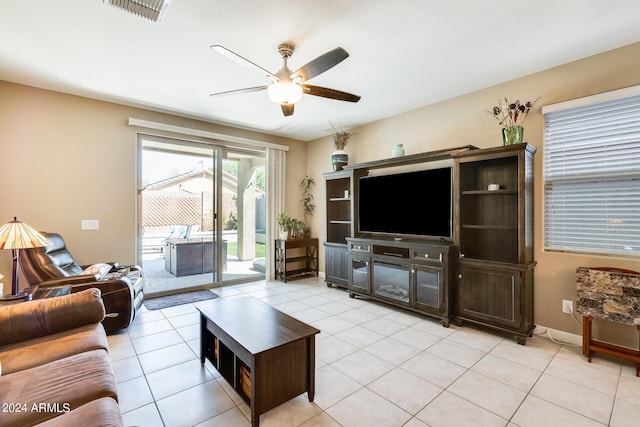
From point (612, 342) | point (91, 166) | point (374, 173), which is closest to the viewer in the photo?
point (612, 342)

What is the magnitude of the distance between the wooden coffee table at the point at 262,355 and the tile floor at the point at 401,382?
4.3 inches

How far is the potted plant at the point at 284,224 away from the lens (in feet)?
17.7

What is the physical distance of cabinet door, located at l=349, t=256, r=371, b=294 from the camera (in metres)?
4.08

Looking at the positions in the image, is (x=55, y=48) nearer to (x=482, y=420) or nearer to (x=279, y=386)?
(x=279, y=386)

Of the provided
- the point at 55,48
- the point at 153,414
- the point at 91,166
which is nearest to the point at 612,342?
the point at 153,414

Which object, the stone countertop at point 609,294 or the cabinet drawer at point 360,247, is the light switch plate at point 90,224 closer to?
the cabinet drawer at point 360,247

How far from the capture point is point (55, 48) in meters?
2.62

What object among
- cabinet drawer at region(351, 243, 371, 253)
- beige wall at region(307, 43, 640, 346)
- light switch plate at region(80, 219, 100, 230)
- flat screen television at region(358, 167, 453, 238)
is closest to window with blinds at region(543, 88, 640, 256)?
beige wall at region(307, 43, 640, 346)

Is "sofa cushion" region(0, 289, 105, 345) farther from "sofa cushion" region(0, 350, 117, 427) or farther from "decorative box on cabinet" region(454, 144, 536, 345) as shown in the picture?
"decorative box on cabinet" region(454, 144, 536, 345)

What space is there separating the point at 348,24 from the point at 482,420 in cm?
297

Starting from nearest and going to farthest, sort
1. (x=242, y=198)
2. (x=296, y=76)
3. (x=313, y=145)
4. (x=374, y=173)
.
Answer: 1. (x=296, y=76)
2. (x=374, y=173)
3. (x=242, y=198)
4. (x=313, y=145)

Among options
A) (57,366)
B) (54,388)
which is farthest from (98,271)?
(54,388)

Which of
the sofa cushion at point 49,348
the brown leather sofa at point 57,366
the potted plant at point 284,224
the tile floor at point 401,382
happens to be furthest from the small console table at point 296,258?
the sofa cushion at point 49,348

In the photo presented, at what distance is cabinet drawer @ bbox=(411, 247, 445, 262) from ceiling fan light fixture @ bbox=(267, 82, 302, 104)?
2.27m
